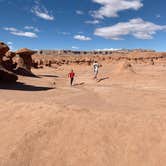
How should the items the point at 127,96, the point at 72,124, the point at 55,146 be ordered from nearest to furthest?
the point at 55,146
the point at 72,124
the point at 127,96

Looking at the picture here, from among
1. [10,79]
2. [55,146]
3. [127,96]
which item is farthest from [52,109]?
[10,79]

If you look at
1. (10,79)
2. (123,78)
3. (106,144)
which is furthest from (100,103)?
(123,78)

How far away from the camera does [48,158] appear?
773 cm

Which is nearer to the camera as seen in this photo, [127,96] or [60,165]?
[60,165]

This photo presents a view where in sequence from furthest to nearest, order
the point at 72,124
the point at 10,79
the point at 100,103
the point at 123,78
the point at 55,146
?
the point at 123,78 → the point at 10,79 → the point at 100,103 → the point at 72,124 → the point at 55,146

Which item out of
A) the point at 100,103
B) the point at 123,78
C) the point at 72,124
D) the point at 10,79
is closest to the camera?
the point at 72,124

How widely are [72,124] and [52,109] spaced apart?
116 cm

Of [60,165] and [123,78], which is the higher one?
[123,78]

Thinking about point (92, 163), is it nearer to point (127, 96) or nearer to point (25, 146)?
point (25, 146)

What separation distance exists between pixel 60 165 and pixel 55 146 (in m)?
0.68

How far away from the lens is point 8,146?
800cm

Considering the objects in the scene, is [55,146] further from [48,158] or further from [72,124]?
[72,124]

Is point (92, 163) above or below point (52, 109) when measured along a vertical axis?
below

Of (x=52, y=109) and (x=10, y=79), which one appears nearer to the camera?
(x=52, y=109)
